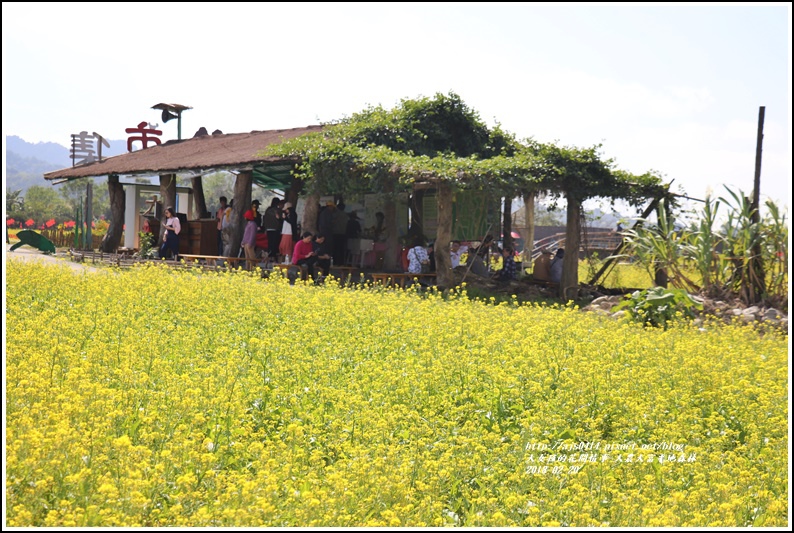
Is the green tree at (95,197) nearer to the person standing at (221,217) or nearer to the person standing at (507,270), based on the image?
the person standing at (221,217)

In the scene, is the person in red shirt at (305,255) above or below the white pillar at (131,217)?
below

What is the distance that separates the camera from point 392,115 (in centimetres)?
1836

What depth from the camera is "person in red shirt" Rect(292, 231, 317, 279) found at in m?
15.6

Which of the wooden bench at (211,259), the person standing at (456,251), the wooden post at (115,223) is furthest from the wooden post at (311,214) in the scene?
the wooden post at (115,223)

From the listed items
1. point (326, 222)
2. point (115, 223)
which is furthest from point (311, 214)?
point (115, 223)

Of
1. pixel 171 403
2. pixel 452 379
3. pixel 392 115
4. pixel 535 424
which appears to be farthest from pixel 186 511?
pixel 392 115

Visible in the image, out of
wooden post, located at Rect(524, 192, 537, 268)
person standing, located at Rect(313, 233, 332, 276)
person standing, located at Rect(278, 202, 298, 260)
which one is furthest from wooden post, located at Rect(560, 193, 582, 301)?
person standing, located at Rect(278, 202, 298, 260)

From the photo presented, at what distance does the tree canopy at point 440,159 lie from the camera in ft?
50.2

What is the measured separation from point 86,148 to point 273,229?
10175 millimetres

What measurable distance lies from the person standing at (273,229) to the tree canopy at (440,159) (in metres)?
1.30

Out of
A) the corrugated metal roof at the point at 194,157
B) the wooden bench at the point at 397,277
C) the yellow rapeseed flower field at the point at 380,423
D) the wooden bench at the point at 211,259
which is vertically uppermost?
the corrugated metal roof at the point at 194,157

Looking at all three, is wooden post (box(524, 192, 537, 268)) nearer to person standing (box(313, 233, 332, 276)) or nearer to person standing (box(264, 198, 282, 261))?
person standing (box(264, 198, 282, 261))

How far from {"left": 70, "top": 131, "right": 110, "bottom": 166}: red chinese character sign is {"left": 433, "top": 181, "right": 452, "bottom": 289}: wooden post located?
14.3 metres

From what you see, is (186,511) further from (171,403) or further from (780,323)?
(780,323)
